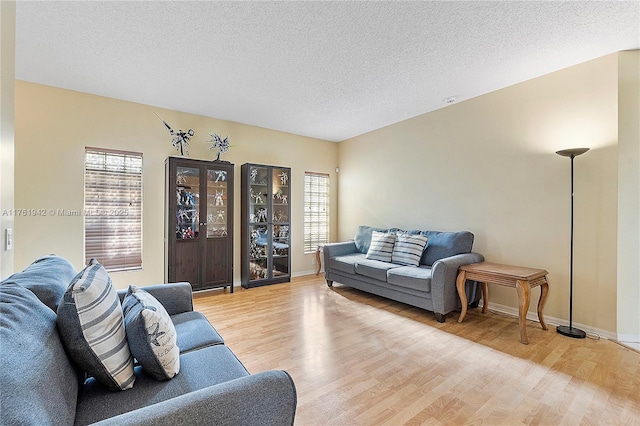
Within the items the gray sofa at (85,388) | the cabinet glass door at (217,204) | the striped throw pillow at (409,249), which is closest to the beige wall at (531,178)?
the striped throw pillow at (409,249)

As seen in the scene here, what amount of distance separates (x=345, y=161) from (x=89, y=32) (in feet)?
13.5

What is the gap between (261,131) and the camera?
189 inches

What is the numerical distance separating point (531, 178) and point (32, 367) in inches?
157

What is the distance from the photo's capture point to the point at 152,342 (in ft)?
3.81

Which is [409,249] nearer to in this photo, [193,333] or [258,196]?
[258,196]

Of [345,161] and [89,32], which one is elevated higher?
[89,32]

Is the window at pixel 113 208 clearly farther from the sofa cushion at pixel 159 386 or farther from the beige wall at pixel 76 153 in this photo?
the sofa cushion at pixel 159 386

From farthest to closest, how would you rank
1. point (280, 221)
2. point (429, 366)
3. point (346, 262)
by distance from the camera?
1. point (280, 221)
2. point (346, 262)
3. point (429, 366)

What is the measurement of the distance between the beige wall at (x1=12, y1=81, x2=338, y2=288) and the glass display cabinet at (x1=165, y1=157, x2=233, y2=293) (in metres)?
0.23

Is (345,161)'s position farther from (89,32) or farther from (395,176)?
(89,32)

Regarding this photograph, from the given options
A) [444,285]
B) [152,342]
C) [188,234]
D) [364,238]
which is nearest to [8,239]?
[152,342]

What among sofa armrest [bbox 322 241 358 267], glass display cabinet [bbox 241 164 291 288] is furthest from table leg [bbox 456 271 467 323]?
glass display cabinet [bbox 241 164 291 288]

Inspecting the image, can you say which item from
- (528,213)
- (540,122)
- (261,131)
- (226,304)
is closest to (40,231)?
(226,304)

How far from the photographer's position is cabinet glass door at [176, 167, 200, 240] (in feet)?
12.7
